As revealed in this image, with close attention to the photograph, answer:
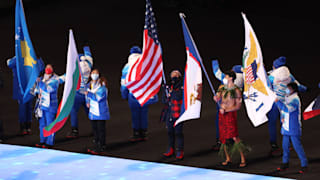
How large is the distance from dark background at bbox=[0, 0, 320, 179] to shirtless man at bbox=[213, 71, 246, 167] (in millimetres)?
340

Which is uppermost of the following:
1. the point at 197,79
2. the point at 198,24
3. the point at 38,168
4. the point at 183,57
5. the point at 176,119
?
the point at 198,24

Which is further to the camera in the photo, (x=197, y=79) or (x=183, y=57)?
(x=183, y=57)

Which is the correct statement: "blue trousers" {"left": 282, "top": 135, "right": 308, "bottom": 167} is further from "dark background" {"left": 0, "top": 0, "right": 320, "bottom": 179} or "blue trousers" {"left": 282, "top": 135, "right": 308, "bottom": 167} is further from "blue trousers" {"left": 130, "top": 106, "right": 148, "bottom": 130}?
"blue trousers" {"left": 130, "top": 106, "right": 148, "bottom": 130}

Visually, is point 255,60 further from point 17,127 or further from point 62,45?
point 62,45

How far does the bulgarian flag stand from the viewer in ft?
30.3

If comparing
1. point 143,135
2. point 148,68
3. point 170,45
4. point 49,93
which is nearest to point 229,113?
point 148,68

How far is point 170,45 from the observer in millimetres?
22172

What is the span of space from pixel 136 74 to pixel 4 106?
20.6 feet

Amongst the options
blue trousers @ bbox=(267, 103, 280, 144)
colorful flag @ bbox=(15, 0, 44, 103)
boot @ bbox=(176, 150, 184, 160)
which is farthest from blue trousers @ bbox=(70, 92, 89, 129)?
blue trousers @ bbox=(267, 103, 280, 144)

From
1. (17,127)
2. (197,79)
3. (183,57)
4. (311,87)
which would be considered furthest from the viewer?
(183,57)

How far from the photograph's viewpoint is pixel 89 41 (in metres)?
22.6

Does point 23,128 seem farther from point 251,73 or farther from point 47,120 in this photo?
point 251,73

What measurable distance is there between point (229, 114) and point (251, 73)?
3.08 feet

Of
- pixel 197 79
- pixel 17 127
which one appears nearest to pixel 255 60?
pixel 197 79
